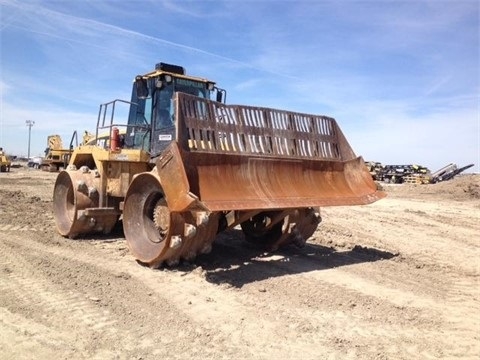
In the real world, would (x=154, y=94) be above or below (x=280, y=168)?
above

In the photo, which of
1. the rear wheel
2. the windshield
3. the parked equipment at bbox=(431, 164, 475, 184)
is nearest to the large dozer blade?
the rear wheel

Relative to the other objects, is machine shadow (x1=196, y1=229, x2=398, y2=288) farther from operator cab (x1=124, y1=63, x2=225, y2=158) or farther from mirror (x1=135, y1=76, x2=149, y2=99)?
mirror (x1=135, y1=76, x2=149, y2=99)

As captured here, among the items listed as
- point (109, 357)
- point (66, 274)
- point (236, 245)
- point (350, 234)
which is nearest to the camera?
point (109, 357)

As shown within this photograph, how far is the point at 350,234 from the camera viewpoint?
999cm

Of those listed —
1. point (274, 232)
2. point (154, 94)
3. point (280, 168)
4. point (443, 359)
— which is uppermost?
point (154, 94)

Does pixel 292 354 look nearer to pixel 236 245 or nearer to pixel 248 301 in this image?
pixel 248 301

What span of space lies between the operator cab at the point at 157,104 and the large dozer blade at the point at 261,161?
115 centimetres

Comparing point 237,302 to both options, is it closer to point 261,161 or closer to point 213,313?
point 213,313

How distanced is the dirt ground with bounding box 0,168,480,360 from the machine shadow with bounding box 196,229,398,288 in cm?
2

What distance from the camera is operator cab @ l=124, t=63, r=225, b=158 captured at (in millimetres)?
7270

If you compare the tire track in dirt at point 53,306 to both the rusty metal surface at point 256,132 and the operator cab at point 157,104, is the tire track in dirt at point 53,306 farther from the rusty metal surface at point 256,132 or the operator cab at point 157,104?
the operator cab at point 157,104

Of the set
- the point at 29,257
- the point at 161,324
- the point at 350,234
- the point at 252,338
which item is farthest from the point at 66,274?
the point at 350,234

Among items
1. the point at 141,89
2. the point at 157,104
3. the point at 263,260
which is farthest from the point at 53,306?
the point at 157,104

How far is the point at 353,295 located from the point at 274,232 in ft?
7.20
